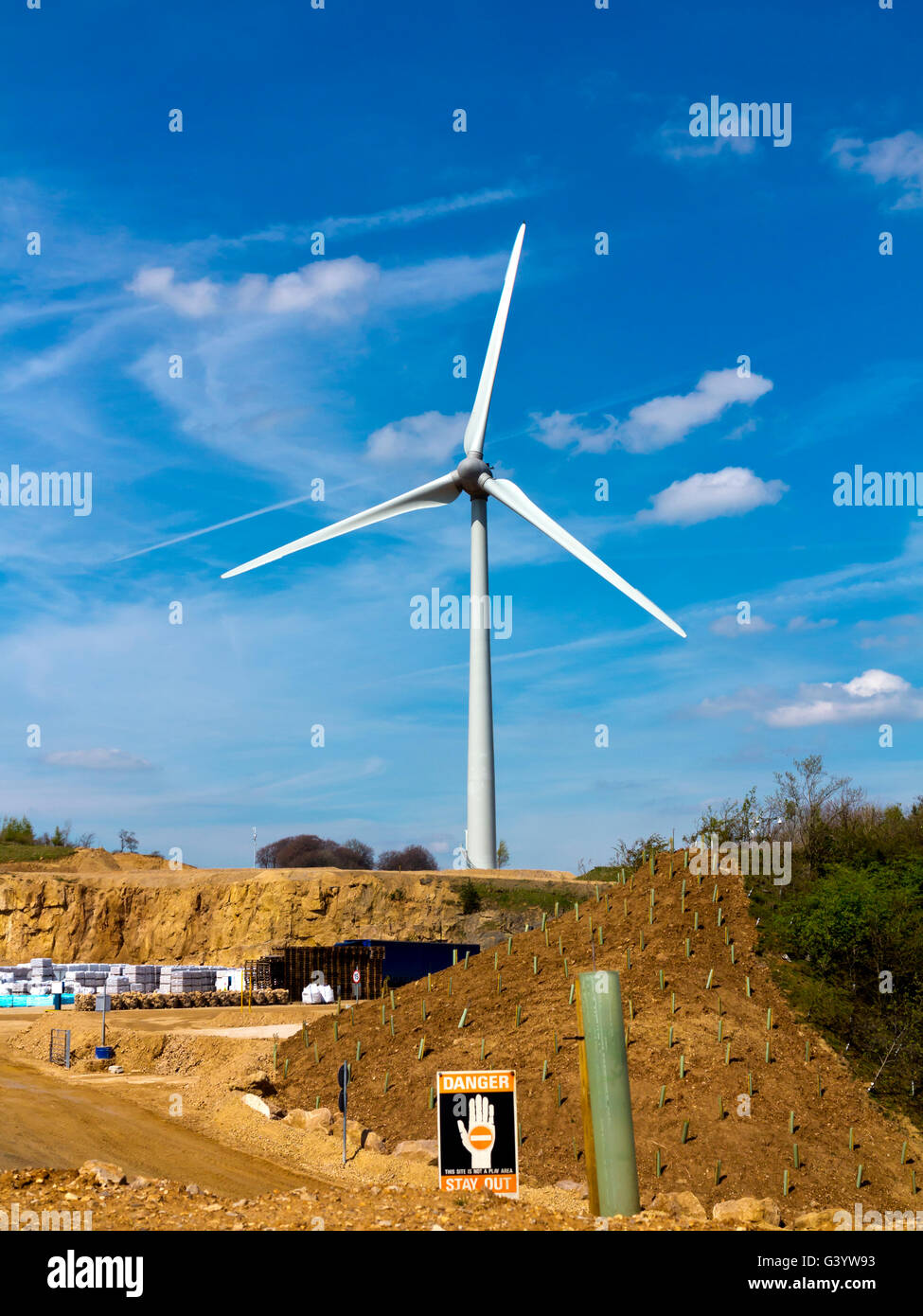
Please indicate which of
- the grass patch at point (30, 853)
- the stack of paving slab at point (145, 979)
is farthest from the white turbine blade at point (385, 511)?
the grass patch at point (30, 853)

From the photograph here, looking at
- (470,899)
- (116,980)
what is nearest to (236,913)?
(470,899)

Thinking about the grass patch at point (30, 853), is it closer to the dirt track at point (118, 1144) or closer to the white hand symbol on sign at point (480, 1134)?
the dirt track at point (118, 1144)

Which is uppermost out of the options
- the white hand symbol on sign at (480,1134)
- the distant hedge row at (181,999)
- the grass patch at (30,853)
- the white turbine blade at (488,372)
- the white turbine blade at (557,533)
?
the white turbine blade at (488,372)

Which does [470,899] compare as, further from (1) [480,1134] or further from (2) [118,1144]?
(1) [480,1134]

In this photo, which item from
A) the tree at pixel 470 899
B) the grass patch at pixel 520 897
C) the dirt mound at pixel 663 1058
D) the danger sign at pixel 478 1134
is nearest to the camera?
the danger sign at pixel 478 1134

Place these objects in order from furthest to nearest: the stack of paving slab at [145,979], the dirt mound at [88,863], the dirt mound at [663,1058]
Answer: the dirt mound at [88,863]
the stack of paving slab at [145,979]
the dirt mound at [663,1058]

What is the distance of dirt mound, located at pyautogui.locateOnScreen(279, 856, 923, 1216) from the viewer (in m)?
19.0

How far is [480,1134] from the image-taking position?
12.3 metres

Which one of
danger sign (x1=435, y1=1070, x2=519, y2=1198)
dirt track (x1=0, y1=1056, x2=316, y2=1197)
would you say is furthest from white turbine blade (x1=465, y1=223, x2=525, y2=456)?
danger sign (x1=435, y1=1070, x2=519, y2=1198)

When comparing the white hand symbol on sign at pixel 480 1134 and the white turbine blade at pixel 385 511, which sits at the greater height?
the white turbine blade at pixel 385 511

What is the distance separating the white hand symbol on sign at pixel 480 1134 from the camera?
12.2m

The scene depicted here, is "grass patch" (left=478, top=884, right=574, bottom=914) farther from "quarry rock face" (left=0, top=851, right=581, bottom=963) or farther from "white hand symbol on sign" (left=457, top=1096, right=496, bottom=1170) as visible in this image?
"white hand symbol on sign" (left=457, top=1096, right=496, bottom=1170)

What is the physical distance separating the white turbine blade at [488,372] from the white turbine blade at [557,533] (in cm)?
255

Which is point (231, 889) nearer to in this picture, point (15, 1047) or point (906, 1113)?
point (15, 1047)
